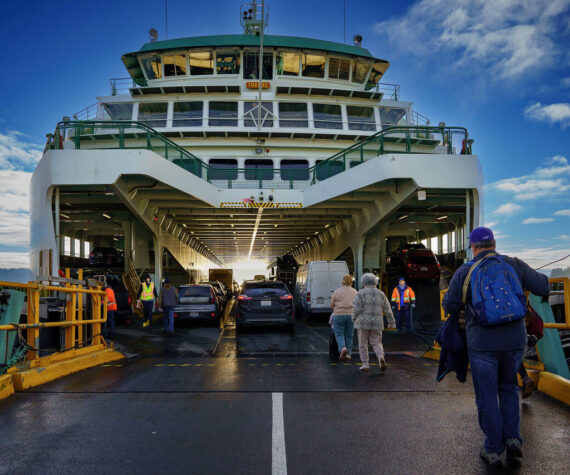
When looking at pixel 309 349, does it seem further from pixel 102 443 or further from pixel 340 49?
pixel 340 49

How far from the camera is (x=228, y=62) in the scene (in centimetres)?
2772

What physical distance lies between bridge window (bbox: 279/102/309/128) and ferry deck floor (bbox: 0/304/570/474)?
19.2 metres

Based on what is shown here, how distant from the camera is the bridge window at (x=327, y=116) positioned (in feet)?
85.3

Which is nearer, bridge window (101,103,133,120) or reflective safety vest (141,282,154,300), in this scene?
reflective safety vest (141,282,154,300)

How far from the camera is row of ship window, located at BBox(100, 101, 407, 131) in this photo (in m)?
25.7

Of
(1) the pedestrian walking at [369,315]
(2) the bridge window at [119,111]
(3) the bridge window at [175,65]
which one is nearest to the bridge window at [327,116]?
(3) the bridge window at [175,65]

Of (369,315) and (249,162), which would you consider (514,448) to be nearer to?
(369,315)

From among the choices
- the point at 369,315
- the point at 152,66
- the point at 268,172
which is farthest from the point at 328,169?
the point at 152,66

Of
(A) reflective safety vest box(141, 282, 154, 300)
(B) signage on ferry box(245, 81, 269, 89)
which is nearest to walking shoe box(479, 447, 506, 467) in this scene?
(A) reflective safety vest box(141, 282, 154, 300)

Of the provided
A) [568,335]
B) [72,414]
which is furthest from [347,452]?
[568,335]

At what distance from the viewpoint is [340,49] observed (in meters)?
28.3

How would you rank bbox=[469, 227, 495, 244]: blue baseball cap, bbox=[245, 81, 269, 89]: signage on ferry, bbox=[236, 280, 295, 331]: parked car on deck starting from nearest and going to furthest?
bbox=[469, 227, 495, 244]: blue baseball cap
bbox=[236, 280, 295, 331]: parked car on deck
bbox=[245, 81, 269, 89]: signage on ferry

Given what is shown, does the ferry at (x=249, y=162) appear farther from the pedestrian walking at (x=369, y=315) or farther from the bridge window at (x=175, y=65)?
the pedestrian walking at (x=369, y=315)

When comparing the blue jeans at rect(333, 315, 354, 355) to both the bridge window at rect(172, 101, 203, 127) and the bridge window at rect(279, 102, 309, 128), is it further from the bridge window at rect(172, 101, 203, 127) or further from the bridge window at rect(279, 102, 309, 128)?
the bridge window at rect(172, 101, 203, 127)
